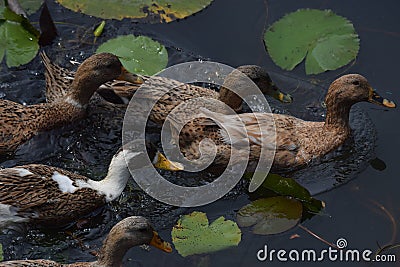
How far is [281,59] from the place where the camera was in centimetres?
743

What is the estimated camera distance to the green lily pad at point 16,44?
738 cm

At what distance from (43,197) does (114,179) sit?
0.60m

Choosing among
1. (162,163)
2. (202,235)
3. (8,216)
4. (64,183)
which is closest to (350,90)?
(162,163)

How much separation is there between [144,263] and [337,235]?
1.51 metres

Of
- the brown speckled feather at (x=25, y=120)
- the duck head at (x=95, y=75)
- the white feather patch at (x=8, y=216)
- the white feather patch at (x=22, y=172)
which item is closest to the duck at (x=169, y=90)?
the duck head at (x=95, y=75)

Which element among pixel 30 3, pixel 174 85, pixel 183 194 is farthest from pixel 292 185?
pixel 30 3

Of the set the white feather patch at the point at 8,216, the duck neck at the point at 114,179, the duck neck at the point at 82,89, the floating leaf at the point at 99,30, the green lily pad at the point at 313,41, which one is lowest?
the white feather patch at the point at 8,216

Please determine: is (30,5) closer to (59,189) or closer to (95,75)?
(95,75)

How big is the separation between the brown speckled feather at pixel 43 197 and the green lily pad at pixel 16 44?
1.57 m

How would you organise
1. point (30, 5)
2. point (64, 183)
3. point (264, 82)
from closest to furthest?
1. point (64, 183)
2. point (264, 82)
3. point (30, 5)

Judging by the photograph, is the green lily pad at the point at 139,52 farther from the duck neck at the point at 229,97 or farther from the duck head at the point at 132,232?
the duck head at the point at 132,232

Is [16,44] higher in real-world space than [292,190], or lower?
higher

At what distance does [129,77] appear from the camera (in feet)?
23.2

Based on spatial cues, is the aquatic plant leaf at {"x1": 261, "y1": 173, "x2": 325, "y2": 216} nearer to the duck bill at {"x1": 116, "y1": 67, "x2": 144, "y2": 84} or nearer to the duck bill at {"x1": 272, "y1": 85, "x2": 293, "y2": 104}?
the duck bill at {"x1": 272, "y1": 85, "x2": 293, "y2": 104}
